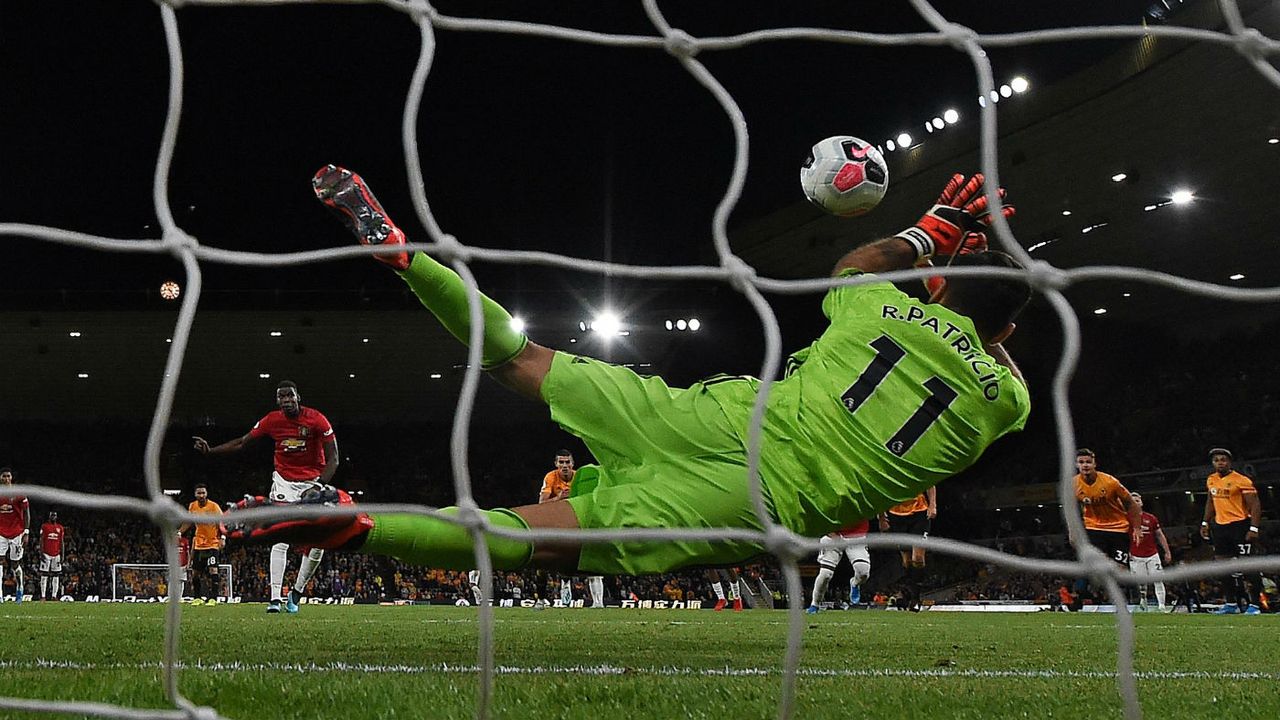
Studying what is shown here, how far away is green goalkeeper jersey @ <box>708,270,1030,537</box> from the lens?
310 cm

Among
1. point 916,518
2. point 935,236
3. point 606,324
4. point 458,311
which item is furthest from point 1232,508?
point 606,324

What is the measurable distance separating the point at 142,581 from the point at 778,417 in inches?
765

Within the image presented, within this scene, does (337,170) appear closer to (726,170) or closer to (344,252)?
(344,252)

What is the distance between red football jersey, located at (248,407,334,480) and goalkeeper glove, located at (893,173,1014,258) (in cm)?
739

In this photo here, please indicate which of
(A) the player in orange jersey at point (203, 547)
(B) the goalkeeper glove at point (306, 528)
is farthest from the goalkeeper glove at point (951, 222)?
(A) the player in orange jersey at point (203, 547)

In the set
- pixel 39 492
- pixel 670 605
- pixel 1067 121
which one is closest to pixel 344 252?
pixel 39 492

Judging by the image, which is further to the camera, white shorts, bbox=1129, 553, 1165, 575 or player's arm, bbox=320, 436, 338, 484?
white shorts, bbox=1129, 553, 1165, 575

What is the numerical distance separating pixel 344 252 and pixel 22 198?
23609 millimetres

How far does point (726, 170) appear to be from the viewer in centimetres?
2373

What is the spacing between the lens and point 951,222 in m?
3.34

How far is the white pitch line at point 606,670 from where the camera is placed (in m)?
3.70

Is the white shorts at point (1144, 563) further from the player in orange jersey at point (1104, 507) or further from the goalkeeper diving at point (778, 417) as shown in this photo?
the goalkeeper diving at point (778, 417)

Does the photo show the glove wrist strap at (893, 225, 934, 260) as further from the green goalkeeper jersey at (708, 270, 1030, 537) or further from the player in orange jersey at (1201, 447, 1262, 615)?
the player in orange jersey at (1201, 447, 1262, 615)

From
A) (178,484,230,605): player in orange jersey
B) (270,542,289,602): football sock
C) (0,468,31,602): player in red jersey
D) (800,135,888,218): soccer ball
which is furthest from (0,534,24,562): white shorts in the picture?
(800,135,888,218): soccer ball
